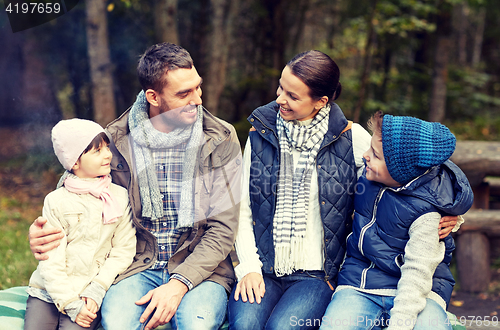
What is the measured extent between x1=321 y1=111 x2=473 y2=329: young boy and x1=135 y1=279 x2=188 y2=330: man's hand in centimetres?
78

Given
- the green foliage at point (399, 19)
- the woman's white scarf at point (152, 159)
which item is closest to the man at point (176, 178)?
the woman's white scarf at point (152, 159)

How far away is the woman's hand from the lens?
2.37m

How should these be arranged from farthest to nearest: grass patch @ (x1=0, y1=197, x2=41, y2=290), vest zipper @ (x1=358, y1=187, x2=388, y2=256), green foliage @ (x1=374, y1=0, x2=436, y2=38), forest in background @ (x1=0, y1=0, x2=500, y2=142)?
green foliage @ (x1=374, y1=0, x2=436, y2=38)
forest in background @ (x1=0, y1=0, x2=500, y2=142)
grass patch @ (x1=0, y1=197, x2=41, y2=290)
vest zipper @ (x1=358, y1=187, x2=388, y2=256)

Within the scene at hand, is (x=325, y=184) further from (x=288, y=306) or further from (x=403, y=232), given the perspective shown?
(x=288, y=306)

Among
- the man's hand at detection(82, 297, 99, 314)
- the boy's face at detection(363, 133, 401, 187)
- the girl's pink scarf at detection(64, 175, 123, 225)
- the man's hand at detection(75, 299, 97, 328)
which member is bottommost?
the man's hand at detection(75, 299, 97, 328)

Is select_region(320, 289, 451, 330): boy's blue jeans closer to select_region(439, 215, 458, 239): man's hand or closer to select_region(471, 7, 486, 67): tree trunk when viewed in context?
select_region(439, 215, 458, 239): man's hand

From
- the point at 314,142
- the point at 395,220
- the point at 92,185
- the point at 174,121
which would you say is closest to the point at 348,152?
the point at 314,142

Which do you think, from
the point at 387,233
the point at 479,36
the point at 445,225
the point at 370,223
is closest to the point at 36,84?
the point at 370,223

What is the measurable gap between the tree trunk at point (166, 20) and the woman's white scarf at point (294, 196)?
3.57m

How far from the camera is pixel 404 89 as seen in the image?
10211 millimetres

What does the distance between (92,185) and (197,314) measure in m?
0.89

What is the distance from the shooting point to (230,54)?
985 cm

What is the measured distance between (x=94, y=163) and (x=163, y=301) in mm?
823

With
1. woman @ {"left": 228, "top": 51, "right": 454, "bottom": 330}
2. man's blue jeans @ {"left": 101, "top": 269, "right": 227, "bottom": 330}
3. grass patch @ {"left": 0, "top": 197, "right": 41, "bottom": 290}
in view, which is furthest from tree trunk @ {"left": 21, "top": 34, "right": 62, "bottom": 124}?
woman @ {"left": 228, "top": 51, "right": 454, "bottom": 330}
